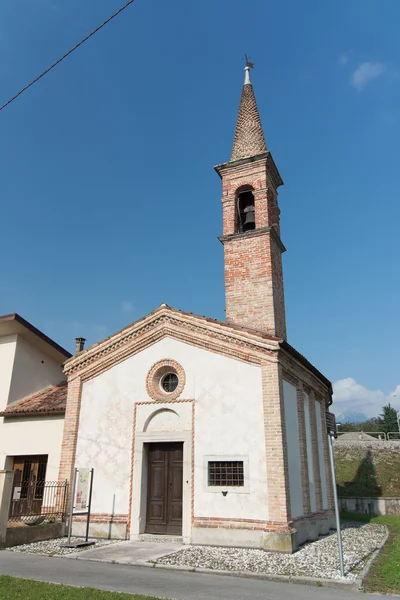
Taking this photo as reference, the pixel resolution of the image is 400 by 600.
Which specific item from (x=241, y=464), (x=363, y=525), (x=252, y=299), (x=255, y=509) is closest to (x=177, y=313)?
(x=252, y=299)

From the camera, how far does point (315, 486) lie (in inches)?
582

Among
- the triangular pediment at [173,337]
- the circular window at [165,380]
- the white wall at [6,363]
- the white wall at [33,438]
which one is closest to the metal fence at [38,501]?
the white wall at [33,438]

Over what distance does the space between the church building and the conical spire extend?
4.10 m

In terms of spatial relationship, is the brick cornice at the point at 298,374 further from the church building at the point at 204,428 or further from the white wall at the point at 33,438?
the white wall at the point at 33,438

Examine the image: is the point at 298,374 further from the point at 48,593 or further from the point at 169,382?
the point at 48,593

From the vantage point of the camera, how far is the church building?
1121cm

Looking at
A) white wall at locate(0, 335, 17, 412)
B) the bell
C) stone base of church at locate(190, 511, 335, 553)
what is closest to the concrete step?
stone base of church at locate(190, 511, 335, 553)

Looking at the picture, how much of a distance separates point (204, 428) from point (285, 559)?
3777 mm

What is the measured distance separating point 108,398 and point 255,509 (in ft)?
17.9

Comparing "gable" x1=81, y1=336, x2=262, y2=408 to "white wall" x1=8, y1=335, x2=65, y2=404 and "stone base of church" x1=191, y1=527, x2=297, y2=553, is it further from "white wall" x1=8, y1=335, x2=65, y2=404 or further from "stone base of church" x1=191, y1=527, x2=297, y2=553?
"white wall" x1=8, y1=335, x2=65, y2=404

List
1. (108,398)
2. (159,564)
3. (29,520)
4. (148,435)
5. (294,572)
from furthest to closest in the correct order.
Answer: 1. (108,398)
2. (148,435)
3. (29,520)
4. (159,564)
5. (294,572)

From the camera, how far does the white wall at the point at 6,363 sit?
53.7 ft

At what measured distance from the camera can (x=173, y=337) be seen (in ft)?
43.9

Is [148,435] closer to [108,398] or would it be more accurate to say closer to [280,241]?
[108,398]
